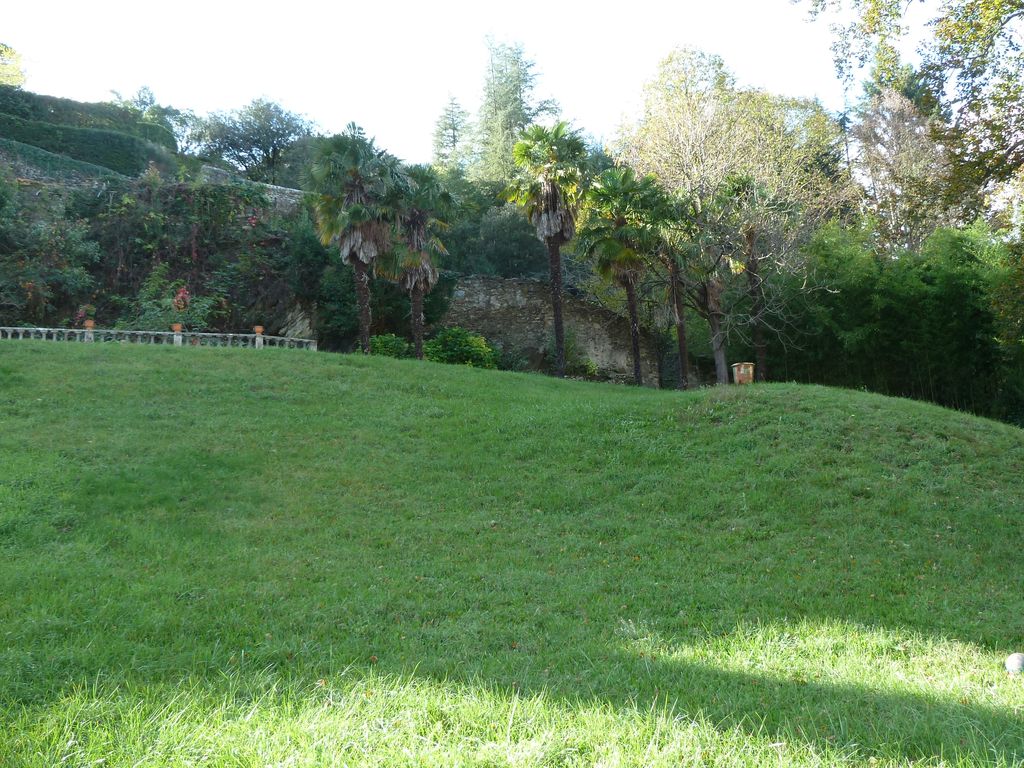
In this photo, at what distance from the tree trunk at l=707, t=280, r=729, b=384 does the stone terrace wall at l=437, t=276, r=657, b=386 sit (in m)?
6.95

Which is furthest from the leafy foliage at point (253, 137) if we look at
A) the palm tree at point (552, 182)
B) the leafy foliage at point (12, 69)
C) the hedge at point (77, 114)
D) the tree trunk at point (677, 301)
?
the tree trunk at point (677, 301)

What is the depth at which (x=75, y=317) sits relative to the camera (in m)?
21.3

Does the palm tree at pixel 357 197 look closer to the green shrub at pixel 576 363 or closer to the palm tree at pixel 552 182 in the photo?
the palm tree at pixel 552 182

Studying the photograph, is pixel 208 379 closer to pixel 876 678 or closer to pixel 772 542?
pixel 772 542

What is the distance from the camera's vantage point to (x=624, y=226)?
20.3 meters

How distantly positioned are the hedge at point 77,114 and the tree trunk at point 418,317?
16545 mm

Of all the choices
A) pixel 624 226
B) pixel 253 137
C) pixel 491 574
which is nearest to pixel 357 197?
pixel 624 226

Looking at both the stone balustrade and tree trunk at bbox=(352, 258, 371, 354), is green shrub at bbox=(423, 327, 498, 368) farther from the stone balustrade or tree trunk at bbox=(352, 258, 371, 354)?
the stone balustrade

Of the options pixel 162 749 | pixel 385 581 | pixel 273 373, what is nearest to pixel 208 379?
pixel 273 373

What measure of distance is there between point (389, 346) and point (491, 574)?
16046 millimetres

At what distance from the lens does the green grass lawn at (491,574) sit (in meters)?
3.30

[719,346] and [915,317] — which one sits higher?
[915,317]

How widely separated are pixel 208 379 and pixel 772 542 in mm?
10436

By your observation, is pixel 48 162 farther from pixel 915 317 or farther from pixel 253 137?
pixel 915 317
